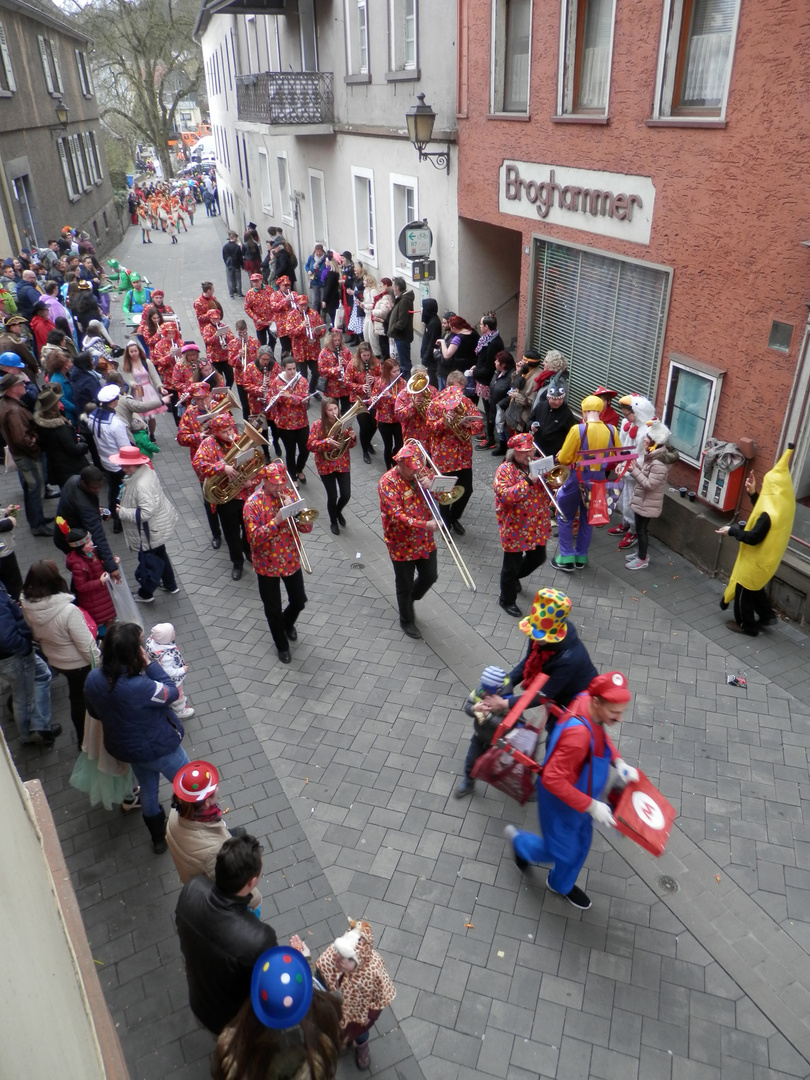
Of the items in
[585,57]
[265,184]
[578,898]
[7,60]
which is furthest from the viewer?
[265,184]

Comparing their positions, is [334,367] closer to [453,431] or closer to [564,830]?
[453,431]

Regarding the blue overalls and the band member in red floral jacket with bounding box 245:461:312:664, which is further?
the band member in red floral jacket with bounding box 245:461:312:664

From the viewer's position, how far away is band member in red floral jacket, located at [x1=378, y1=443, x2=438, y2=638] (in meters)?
6.58

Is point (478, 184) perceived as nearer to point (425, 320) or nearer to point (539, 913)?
point (425, 320)

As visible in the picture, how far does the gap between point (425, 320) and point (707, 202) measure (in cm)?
597

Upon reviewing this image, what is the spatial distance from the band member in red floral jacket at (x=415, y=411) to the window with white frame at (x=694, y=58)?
3683 millimetres

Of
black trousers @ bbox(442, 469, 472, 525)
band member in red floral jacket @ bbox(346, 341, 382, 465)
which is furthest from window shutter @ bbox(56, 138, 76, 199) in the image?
black trousers @ bbox(442, 469, 472, 525)

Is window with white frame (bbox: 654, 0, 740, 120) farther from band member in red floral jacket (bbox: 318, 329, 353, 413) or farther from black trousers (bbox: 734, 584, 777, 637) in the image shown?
band member in red floral jacket (bbox: 318, 329, 353, 413)

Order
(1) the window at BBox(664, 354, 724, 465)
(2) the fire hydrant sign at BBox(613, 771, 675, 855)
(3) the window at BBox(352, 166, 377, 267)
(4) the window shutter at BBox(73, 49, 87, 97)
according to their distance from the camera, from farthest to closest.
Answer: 1. (4) the window shutter at BBox(73, 49, 87, 97)
2. (3) the window at BBox(352, 166, 377, 267)
3. (1) the window at BBox(664, 354, 724, 465)
4. (2) the fire hydrant sign at BBox(613, 771, 675, 855)

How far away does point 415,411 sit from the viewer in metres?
8.98

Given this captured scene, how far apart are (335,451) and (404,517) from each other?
2.19 meters

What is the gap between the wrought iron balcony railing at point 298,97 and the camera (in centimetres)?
1670

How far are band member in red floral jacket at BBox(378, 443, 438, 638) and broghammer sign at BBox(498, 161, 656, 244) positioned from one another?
3840 mm

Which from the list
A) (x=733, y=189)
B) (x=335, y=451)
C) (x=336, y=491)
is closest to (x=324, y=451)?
(x=335, y=451)
